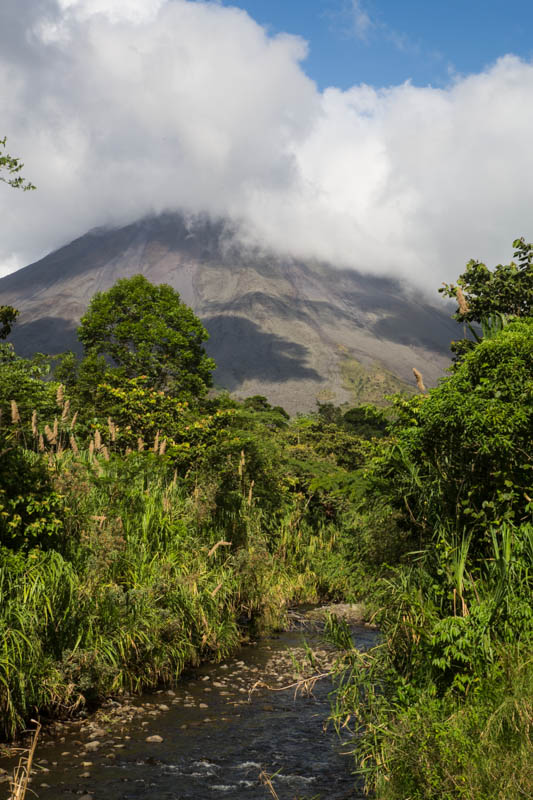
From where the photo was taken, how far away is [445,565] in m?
7.09

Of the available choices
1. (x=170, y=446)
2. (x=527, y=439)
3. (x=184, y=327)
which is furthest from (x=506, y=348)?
(x=184, y=327)

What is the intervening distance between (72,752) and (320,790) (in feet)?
10.2

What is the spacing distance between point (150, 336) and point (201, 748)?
2913 cm

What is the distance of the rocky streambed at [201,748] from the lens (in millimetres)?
7055

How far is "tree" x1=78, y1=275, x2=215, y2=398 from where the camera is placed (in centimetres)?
3528

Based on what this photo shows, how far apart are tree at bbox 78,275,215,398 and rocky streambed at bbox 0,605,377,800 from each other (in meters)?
25.0

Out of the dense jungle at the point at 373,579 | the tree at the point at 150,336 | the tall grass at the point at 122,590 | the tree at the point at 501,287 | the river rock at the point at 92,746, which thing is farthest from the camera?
the tree at the point at 150,336

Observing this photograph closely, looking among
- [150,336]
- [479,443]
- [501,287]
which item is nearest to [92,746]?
[479,443]

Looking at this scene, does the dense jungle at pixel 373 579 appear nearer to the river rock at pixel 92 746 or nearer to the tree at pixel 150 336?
the river rock at pixel 92 746

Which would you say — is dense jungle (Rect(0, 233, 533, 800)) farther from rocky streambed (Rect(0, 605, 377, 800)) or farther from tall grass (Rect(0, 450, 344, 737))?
rocky streambed (Rect(0, 605, 377, 800))

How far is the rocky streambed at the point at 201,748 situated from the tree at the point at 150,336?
24957 millimetres

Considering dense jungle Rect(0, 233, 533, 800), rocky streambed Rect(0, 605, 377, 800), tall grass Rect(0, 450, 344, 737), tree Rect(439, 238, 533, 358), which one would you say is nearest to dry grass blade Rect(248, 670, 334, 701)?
rocky streambed Rect(0, 605, 377, 800)

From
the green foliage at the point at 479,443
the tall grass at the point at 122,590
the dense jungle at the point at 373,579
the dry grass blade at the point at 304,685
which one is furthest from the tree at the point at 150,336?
the green foliage at the point at 479,443

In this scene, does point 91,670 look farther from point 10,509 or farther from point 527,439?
point 527,439
